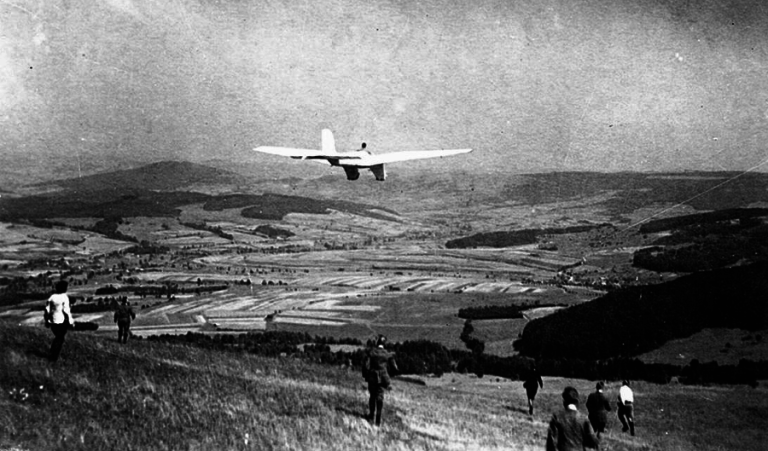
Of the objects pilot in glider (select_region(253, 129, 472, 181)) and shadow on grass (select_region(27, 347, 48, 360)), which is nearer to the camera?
shadow on grass (select_region(27, 347, 48, 360))

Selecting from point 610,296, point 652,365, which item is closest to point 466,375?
point 652,365

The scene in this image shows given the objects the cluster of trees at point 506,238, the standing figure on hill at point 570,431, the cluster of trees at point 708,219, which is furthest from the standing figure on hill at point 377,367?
the cluster of trees at point 506,238

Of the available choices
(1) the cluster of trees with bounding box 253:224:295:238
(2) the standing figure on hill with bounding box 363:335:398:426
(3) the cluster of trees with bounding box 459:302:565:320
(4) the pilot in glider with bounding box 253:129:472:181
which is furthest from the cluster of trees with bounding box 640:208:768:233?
(2) the standing figure on hill with bounding box 363:335:398:426

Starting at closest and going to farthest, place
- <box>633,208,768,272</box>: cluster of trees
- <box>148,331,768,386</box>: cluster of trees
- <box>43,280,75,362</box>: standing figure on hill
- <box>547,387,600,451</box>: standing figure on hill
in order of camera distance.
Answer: <box>547,387,600,451</box>: standing figure on hill < <box>43,280,75,362</box>: standing figure on hill < <box>148,331,768,386</box>: cluster of trees < <box>633,208,768,272</box>: cluster of trees

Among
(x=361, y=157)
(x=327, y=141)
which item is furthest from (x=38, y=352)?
(x=327, y=141)

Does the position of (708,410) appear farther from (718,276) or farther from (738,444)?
(718,276)

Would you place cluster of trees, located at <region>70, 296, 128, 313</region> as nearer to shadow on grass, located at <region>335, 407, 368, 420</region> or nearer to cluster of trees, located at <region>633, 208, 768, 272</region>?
shadow on grass, located at <region>335, 407, 368, 420</region>
